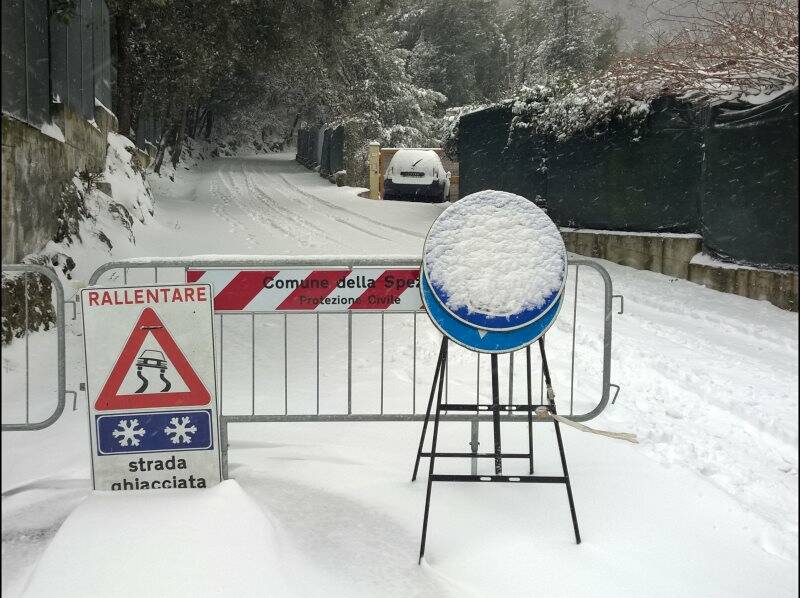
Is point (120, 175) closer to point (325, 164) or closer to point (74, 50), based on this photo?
point (74, 50)

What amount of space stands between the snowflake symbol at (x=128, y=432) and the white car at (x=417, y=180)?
19125 mm

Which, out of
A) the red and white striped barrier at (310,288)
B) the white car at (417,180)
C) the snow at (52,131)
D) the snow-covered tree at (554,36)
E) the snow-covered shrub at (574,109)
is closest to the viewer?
the red and white striped barrier at (310,288)

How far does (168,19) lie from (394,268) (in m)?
13.8

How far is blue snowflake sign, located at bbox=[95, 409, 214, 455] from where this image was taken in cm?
358

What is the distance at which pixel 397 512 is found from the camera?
3729 mm

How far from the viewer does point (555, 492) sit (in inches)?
158

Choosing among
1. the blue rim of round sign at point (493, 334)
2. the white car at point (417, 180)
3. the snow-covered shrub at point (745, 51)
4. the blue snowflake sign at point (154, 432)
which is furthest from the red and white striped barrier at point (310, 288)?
the white car at point (417, 180)

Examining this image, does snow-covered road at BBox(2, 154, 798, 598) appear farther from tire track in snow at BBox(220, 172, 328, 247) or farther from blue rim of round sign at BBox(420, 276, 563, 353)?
tire track in snow at BBox(220, 172, 328, 247)

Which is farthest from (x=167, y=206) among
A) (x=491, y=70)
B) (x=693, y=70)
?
(x=491, y=70)

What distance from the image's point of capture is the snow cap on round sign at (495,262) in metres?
3.16

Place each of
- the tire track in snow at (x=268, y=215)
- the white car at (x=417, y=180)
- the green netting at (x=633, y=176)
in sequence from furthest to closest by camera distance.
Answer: the white car at (x=417, y=180) < the tire track in snow at (x=268, y=215) < the green netting at (x=633, y=176)

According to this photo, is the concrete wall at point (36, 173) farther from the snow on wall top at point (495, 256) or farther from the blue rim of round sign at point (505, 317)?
the blue rim of round sign at point (505, 317)

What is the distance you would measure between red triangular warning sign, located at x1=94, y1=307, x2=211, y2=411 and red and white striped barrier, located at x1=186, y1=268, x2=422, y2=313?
74 centimetres

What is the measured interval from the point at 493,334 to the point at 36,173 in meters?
6.07
